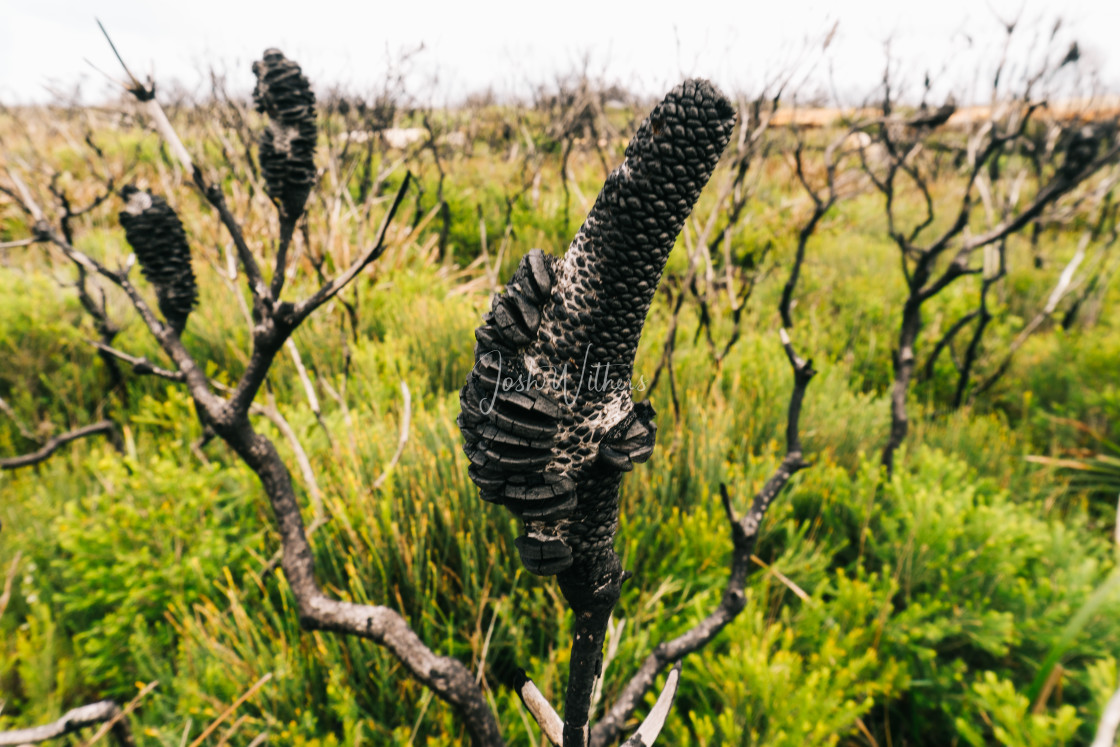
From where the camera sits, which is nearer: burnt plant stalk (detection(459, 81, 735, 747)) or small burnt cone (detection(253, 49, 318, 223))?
burnt plant stalk (detection(459, 81, 735, 747))

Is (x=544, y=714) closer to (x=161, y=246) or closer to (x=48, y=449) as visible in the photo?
(x=161, y=246)

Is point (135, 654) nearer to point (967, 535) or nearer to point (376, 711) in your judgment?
point (376, 711)

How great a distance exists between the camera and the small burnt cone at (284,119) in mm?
1104

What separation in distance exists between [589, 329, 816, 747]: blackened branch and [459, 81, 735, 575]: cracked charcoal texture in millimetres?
711

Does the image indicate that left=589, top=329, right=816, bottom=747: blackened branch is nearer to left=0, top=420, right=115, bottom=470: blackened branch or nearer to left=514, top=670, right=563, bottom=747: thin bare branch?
left=514, top=670, right=563, bottom=747: thin bare branch

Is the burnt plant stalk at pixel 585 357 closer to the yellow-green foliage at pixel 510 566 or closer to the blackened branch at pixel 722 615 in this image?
the yellow-green foliage at pixel 510 566

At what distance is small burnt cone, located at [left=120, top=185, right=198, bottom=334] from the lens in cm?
124

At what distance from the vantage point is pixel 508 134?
1031 centimetres

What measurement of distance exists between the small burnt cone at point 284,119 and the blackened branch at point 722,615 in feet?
4.03

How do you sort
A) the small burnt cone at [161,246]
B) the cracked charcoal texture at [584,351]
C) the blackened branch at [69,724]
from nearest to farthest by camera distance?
the cracked charcoal texture at [584,351]
the blackened branch at [69,724]
the small burnt cone at [161,246]

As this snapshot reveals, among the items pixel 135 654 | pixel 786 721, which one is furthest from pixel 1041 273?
pixel 135 654

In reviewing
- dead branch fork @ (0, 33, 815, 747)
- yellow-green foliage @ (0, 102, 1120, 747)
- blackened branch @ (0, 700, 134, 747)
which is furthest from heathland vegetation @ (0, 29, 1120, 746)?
blackened branch @ (0, 700, 134, 747)

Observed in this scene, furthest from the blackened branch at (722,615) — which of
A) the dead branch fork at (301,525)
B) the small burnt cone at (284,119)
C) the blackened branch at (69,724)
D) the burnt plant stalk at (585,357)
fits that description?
the small burnt cone at (284,119)

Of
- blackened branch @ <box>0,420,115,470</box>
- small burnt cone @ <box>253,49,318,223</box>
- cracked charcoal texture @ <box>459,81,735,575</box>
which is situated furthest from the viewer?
blackened branch @ <box>0,420,115,470</box>
